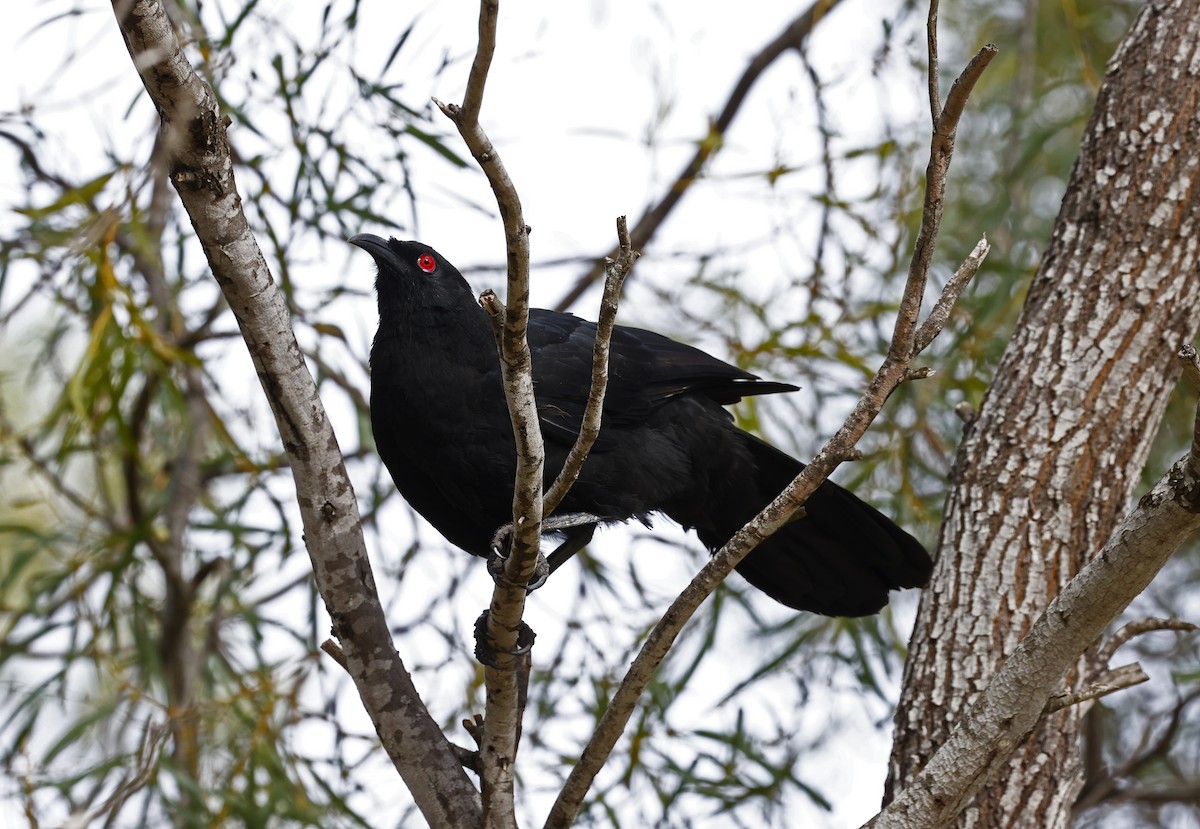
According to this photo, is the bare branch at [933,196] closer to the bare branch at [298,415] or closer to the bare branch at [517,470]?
the bare branch at [517,470]

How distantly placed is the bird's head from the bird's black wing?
24 cm

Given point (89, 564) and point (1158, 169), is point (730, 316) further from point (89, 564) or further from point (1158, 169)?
point (89, 564)

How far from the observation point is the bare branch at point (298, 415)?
2.11 m

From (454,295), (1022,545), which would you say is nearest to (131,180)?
(454,295)

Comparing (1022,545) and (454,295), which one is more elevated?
(454,295)

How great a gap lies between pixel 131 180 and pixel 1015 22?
Result: 477cm

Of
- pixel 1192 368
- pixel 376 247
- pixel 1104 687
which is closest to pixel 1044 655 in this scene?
pixel 1104 687

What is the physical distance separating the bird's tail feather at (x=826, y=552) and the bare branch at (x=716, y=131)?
173 cm

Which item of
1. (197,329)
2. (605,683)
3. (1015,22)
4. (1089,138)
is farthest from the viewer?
(1015,22)

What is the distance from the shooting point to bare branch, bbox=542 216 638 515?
1.90 metres

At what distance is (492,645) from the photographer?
2576mm

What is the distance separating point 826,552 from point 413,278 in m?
1.41

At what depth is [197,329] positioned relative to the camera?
4.83 metres

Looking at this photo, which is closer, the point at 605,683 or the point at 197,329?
the point at 605,683
